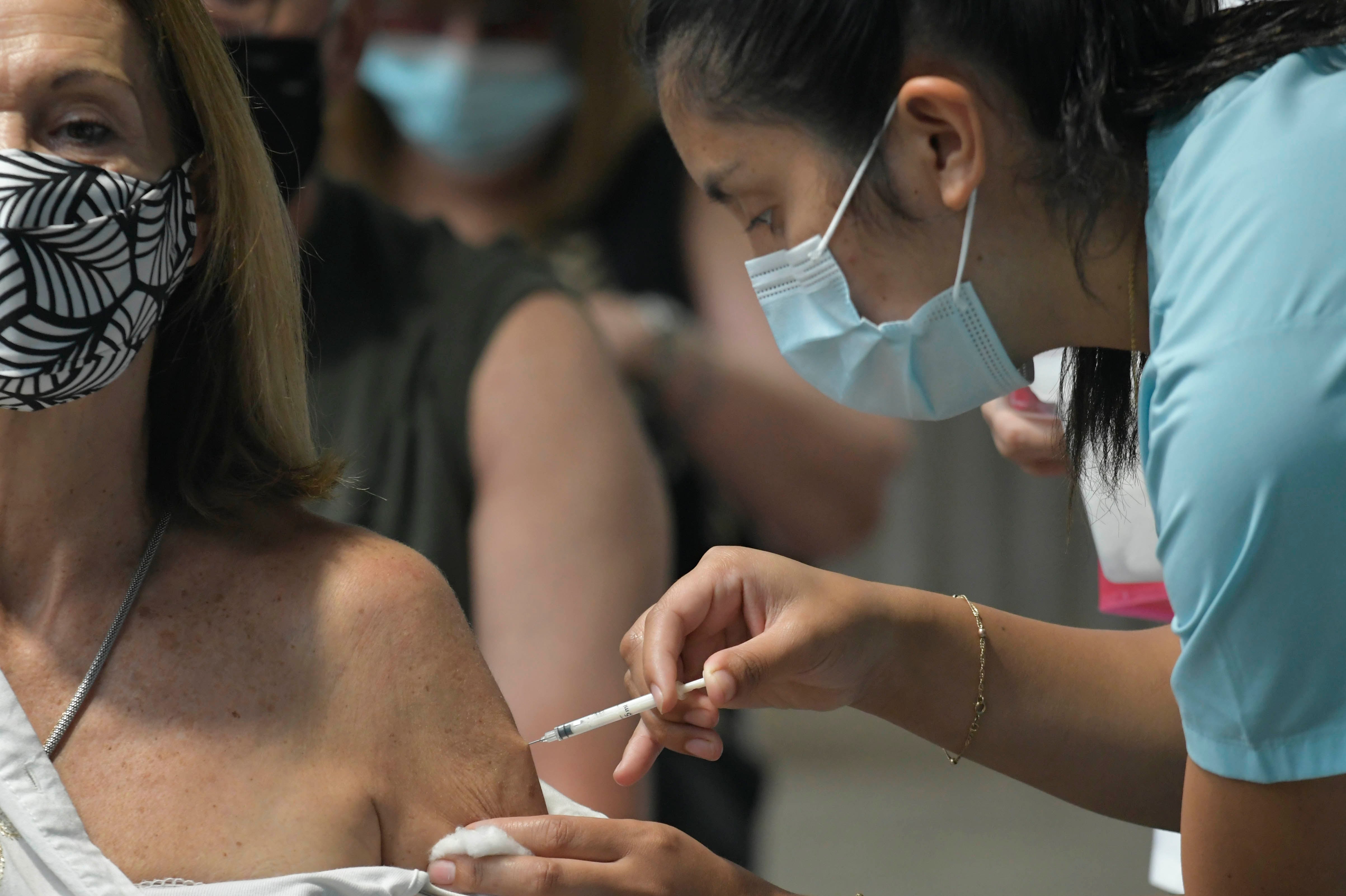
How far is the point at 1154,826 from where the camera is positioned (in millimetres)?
1568

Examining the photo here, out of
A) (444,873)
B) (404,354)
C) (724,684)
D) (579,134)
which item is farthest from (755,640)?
(579,134)

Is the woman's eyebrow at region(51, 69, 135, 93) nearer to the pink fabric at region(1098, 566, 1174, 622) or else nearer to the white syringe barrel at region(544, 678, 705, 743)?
the white syringe barrel at region(544, 678, 705, 743)

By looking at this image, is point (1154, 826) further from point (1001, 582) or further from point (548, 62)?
point (1001, 582)

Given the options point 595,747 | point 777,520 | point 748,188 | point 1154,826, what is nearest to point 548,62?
point 777,520

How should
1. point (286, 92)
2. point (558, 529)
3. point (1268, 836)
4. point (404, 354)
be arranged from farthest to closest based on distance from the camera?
1. point (404, 354)
2. point (558, 529)
3. point (286, 92)
4. point (1268, 836)

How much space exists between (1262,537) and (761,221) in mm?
630

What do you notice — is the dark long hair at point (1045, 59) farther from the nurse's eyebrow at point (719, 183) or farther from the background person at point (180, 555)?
the background person at point (180, 555)

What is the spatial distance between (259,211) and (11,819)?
66 cm

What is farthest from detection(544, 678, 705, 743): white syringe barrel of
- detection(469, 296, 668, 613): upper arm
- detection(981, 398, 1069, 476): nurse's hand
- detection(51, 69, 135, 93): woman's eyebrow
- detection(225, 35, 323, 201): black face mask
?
detection(225, 35, 323, 201): black face mask

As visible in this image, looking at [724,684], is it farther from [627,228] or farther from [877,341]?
[627,228]

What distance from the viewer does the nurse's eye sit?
1.38 m

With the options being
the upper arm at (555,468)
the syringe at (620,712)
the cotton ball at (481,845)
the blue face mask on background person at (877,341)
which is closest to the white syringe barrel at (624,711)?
the syringe at (620,712)

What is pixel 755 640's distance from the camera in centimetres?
131

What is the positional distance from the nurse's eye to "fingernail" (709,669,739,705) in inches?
18.3
